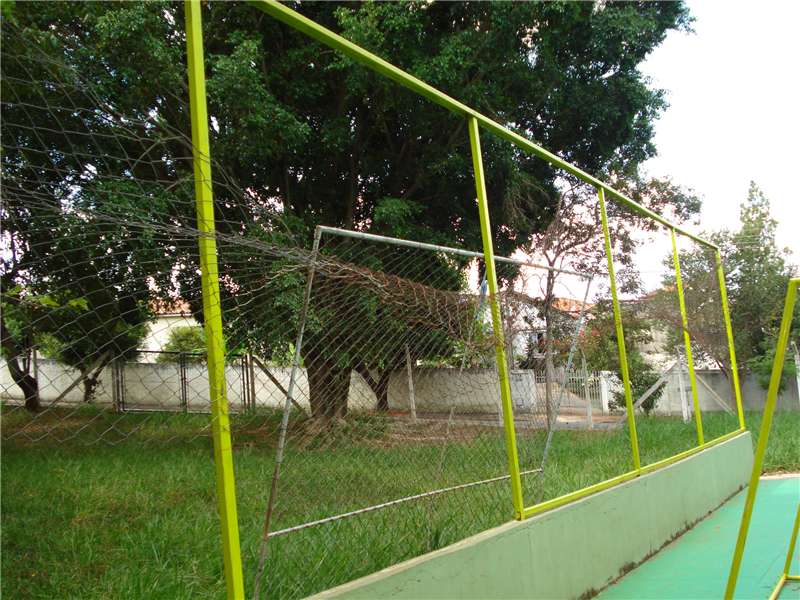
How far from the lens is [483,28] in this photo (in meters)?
9.08

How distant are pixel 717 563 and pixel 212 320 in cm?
438

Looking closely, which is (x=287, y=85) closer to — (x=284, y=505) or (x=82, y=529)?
(x=82, y=529)

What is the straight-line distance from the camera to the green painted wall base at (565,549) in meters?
2.65

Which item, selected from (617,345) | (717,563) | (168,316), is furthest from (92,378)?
(617,345)

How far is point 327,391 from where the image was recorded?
9.05 ft

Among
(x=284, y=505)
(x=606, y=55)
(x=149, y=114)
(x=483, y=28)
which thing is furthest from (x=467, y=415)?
(x=606, y=55)

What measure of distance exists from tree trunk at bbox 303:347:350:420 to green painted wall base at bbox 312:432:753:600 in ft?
2.40

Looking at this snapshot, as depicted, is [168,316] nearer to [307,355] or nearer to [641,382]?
[307,355]

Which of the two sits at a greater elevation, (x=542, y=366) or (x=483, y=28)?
(x=483, y=28)

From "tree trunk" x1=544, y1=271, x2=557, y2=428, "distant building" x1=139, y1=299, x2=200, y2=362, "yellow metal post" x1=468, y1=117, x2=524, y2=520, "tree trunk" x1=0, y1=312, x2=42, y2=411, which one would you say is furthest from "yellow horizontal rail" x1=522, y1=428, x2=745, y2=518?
"tree trunk" x1=0, y1=312, x2=42, y2=411

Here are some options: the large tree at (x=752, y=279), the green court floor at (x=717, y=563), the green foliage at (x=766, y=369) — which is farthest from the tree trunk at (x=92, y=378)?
the green foliage at (x=766, y=369)

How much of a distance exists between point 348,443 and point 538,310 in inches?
82.3

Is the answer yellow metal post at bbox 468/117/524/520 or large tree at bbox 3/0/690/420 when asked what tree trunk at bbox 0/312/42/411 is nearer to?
yellow metal post at bbox 468/117/524/520

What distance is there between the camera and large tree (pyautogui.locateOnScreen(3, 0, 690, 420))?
7.05 metres
